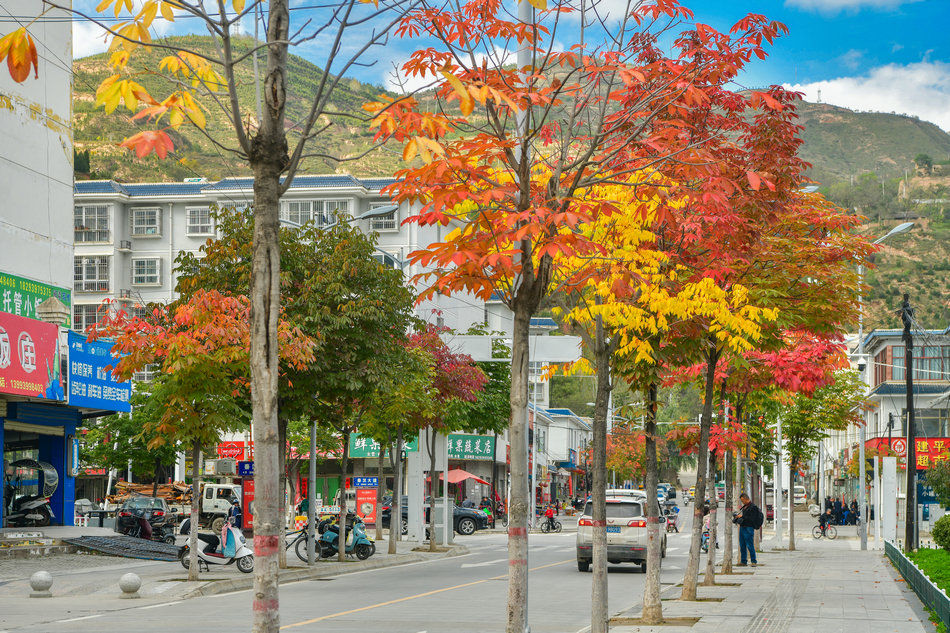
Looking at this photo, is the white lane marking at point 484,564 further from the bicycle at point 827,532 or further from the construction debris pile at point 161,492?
the construction debris pile at point 161,492

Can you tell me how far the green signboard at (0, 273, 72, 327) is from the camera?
30.4 metres

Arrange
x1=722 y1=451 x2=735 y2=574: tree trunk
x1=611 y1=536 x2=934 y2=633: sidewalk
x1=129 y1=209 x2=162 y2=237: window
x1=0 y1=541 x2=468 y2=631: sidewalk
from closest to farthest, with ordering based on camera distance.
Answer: x1=611 y1=536 x2=934 y2=633: sidewalk → x1=0 y1=541 x2=468 y2=631: sidewalk → x1=722 y1=451 x2=735 y2=574: tree trunk → x1=129 y1=209 x2=162 y2=237: window

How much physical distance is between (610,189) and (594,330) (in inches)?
74.9

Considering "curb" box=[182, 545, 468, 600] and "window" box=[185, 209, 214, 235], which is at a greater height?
"window" box=[185, 209, 214, 235]

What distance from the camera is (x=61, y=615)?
55.4ft

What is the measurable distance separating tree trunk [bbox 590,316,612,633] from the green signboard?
69.8 ft

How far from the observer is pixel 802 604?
59.8 ft

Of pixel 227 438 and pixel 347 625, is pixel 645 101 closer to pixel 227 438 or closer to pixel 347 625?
pixel 347 625

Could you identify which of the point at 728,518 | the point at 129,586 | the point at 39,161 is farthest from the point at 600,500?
the point at 39,161

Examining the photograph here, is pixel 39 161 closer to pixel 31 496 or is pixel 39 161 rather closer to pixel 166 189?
pixel 31 496

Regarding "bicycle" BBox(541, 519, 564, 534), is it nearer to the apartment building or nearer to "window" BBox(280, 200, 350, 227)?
the apartment building

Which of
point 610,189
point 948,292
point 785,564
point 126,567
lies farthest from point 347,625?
point 948,292

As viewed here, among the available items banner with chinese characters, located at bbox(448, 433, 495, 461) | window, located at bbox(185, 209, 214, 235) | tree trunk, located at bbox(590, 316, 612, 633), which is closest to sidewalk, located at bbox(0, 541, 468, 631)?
tree trunk, located at bbox(590, 316, 612, 633)

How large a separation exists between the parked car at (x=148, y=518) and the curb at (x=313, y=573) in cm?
962
